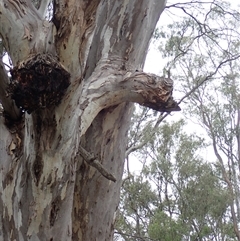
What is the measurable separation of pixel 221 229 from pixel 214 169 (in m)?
1.28

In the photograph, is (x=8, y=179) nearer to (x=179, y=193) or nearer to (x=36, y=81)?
(x=36, y=81)

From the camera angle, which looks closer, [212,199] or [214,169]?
[212,199]

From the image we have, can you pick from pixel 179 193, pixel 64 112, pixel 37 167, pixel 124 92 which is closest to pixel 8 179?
pixel 37 167

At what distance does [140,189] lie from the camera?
9.50m

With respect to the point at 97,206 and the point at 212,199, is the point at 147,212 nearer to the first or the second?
the point at 212,199

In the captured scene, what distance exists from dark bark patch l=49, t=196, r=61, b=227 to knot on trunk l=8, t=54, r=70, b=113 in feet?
0.95

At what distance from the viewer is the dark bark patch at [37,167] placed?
136 cm

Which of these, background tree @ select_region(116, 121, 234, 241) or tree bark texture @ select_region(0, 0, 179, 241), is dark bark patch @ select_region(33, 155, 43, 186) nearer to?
tree bark texture @ select_region(0, 0, 179, 241)

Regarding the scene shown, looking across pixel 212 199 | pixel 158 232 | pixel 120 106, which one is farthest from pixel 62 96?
pixel 212 199

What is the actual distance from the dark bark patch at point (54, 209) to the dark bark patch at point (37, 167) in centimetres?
8

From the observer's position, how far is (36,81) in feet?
4.03

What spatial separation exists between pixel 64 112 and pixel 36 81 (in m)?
0.15

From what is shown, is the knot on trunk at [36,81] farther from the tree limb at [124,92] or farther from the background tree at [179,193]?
the background tree at [179,193]

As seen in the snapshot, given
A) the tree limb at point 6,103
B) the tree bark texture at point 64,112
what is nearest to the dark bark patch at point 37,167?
the tree bark texture at point 64,112
